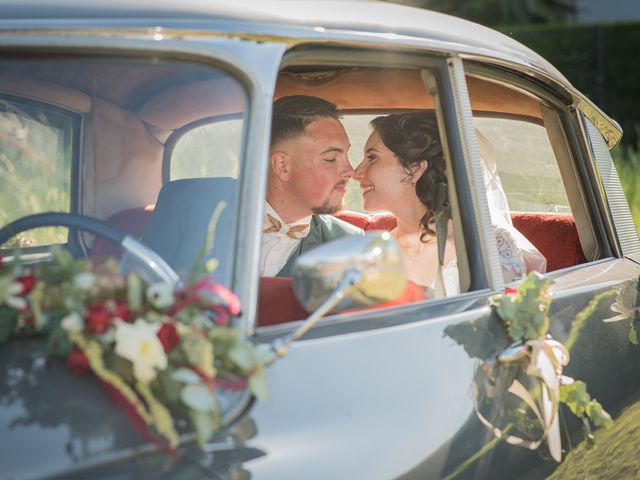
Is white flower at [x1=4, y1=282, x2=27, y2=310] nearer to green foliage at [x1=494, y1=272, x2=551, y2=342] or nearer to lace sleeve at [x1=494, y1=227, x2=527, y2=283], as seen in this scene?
green foliage at [x1=494, y1=272, x2=551, y2=342]

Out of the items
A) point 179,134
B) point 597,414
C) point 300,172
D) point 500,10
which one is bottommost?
point 597,414

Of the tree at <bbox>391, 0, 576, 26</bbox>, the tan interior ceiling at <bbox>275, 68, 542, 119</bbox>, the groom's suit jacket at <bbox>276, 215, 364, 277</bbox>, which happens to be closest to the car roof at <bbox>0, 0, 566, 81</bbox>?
the tan interior ceiling at <bbox>275, 68, 542, 119</bbox>

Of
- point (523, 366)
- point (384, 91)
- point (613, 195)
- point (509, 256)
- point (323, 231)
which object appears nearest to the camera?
point (523, 366)

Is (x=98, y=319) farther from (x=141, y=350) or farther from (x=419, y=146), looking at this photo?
(x=419, y=146)

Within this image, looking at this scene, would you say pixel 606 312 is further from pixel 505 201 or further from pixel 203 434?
pixel 203 434

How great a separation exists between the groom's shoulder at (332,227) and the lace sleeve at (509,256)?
22.3 inches

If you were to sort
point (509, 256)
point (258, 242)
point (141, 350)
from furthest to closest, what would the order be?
point (509, 256) → point (258, 242) → point (141, 350)

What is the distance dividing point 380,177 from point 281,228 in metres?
0.39

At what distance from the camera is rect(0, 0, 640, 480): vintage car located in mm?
1622

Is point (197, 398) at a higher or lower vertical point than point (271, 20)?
lower

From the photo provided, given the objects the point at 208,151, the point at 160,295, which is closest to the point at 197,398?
the point at 160,295

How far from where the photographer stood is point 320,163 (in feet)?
10.8

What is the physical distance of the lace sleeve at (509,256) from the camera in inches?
115

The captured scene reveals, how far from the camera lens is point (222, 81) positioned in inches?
74.9
